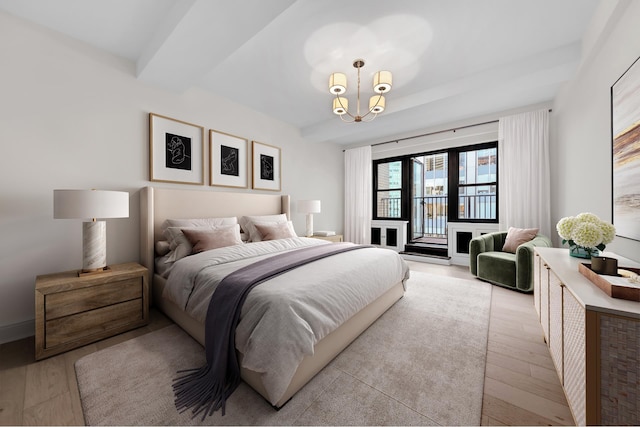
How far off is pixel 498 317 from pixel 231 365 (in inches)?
99.1

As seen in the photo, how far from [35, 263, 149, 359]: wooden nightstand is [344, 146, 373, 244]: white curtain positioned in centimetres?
418

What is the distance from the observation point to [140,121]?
2.75 meters

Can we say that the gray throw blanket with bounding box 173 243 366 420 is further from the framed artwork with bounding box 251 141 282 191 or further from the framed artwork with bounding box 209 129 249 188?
the framed artwork with bounding box 251 141 282 191

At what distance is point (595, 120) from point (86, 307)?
4.75 meters

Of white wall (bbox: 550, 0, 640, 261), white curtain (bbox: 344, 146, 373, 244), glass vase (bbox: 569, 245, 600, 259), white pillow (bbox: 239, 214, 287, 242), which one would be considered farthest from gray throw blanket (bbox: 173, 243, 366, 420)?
white curtain (bbox: 344, 146, 373, 244)

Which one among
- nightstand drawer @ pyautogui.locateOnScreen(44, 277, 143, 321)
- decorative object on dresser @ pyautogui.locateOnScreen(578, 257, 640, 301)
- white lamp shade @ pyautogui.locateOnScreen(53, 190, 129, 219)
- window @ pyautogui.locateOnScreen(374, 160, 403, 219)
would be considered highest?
window @ pyautogui.locateOnScreen(374, 160, 403, 219)

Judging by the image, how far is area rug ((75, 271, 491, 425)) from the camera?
1.29m

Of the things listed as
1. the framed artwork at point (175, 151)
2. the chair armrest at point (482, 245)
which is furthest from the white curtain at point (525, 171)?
A: the framed artwork at point (175, 151)

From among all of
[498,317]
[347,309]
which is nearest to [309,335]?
[347,309]

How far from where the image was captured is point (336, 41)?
2.34 metres

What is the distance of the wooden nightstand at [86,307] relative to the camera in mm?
1774

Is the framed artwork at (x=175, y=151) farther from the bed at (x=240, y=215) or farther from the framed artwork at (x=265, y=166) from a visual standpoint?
the framed artwork at (x=265, y=166)

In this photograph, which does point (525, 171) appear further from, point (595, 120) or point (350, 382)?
point (350, 382)

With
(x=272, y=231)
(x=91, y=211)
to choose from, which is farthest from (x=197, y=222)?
(x=91, y=211)
